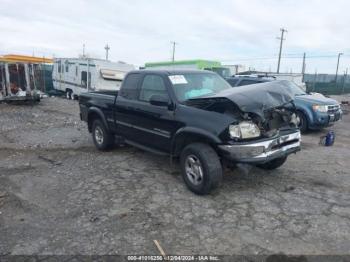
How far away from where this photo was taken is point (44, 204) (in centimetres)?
457

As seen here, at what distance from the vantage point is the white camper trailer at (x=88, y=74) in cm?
1862

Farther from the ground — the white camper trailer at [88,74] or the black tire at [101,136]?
the white camper trailer at [88,74]

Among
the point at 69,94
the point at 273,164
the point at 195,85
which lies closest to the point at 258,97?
the point at 195,85

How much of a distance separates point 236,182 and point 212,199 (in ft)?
2.73

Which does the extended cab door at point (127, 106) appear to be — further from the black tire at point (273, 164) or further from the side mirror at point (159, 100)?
the black tire at point (273, 164)

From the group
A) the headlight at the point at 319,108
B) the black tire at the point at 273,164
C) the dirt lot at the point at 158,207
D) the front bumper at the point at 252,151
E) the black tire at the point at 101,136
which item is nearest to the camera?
the dirt lot at the point at 158,207

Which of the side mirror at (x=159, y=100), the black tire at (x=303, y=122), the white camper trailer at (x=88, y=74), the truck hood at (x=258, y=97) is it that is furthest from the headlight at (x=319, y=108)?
the white camper trailer at (x=88, y=74)

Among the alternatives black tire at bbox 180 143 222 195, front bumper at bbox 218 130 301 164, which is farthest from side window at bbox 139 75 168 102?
front bumper at bbox 218 130 301 164

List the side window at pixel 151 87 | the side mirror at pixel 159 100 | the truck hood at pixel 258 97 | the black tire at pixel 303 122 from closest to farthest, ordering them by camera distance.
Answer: the truck hood at pixel 258 97, the side mirror at pixel 159 100, the side window at pixel 151 87, the black tire at pixel 303 122

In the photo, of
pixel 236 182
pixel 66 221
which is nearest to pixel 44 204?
pixel 66 221

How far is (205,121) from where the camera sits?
15.3 ft

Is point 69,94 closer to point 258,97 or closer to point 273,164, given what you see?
point 273,164

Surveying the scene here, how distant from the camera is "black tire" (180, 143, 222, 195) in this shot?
4551mm

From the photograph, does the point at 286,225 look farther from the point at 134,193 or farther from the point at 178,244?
the point at 134,193
